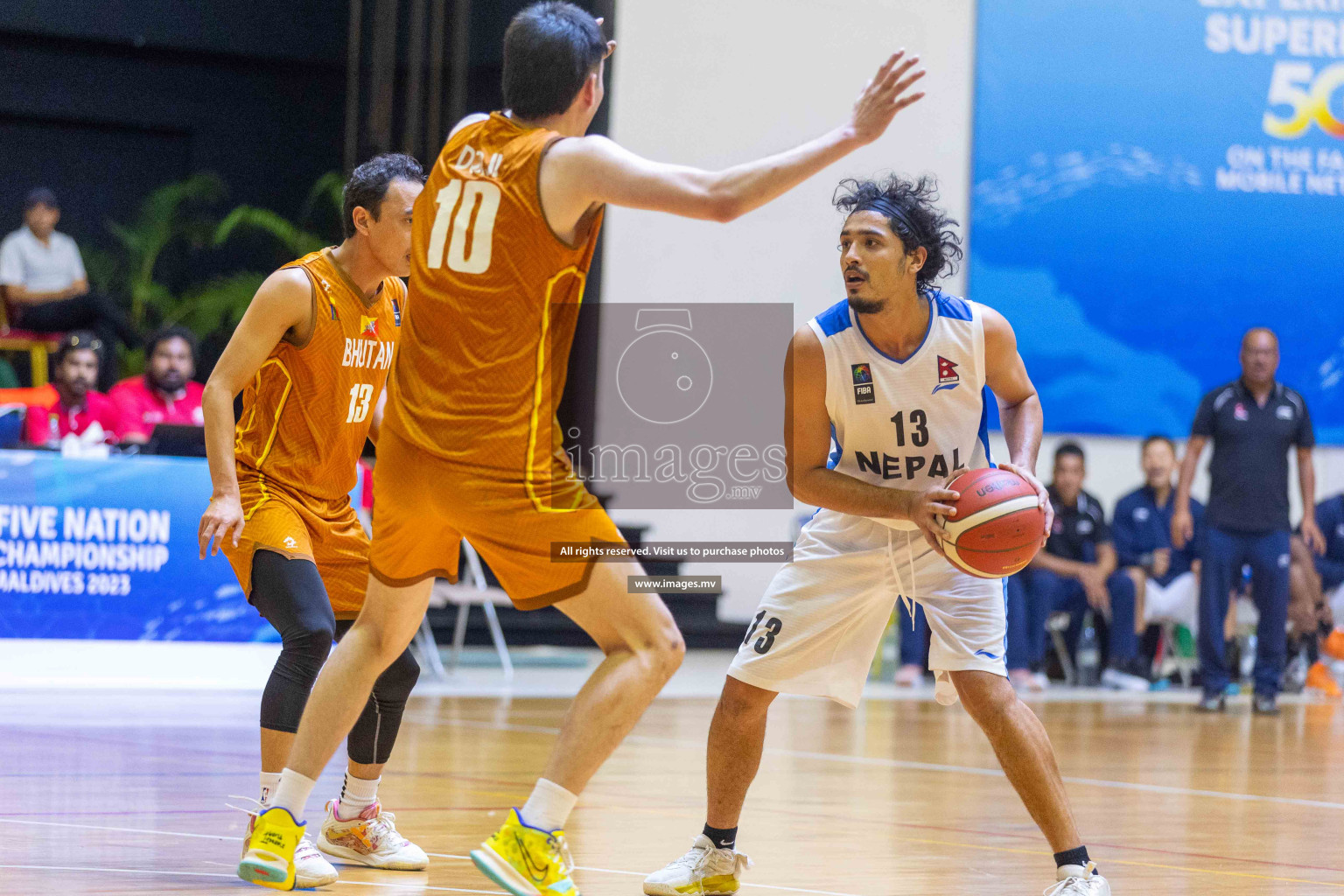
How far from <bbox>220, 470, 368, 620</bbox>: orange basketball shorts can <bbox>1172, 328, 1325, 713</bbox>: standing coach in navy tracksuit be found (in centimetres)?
689

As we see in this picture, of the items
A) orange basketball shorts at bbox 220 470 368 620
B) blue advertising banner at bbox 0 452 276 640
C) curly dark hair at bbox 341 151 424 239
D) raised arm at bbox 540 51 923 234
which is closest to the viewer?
raised arm at bbox 540 51 923 234

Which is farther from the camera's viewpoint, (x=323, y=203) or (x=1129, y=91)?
(x=323, y=203)

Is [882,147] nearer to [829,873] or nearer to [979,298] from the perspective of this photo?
[979,298]

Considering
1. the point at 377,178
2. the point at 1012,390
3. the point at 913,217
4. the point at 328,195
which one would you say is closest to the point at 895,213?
the point at 913,217

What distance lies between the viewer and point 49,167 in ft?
54.9

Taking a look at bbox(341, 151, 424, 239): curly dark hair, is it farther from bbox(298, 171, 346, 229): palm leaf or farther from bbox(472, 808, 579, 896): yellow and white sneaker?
bbox(298, 171, 346, 229): palm leaf

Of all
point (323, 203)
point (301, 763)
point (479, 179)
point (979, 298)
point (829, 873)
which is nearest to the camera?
point (479, 179)

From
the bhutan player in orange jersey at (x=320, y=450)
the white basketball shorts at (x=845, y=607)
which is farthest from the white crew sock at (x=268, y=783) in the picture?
the white basketball shorts at (x=845, y=607)

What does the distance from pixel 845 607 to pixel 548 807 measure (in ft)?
3.90

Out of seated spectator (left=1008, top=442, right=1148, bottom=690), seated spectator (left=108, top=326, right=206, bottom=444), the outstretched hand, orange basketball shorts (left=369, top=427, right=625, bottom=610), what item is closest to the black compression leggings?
orange basketball shorts (left=369, top=427, right=625, bottom=610)

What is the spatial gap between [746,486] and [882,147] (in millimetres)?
4060

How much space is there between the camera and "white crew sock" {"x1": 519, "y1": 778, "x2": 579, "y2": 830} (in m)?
3.17

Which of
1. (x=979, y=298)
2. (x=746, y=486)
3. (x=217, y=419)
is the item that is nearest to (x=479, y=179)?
(x=217, y=419)

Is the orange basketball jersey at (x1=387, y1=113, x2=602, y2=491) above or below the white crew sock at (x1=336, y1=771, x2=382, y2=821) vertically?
above
